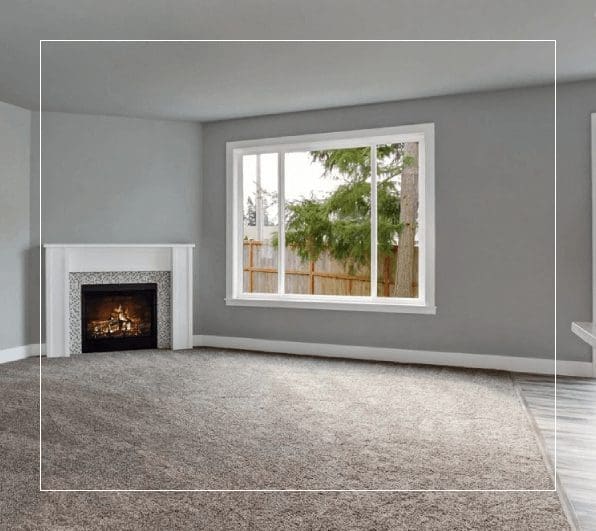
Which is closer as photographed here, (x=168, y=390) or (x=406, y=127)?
(x=168, y=390)

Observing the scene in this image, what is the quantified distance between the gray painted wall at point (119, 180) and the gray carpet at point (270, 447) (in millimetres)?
1625

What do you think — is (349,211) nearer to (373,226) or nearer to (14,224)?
(373,226)

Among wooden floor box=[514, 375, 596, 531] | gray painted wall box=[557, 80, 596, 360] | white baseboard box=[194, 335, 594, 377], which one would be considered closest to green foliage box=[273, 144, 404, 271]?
white baseboard box=[194, 335, 594, 377]

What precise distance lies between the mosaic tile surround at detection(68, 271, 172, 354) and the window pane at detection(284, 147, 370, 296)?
128 centimetres

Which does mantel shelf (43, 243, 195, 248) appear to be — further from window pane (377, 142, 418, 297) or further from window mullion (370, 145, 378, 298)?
window pane (377, 142, 418, 297)

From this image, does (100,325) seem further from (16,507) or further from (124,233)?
(16,507)

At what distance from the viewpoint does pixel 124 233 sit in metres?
5.98

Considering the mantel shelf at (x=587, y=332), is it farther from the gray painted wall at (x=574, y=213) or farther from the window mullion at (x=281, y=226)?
the window mullion at (x=281, y=226)

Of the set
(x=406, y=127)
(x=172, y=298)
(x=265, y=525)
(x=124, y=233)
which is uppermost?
(x=406, y=127)

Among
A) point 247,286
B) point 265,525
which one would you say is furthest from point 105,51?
point 265,525

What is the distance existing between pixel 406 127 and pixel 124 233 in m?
3.01

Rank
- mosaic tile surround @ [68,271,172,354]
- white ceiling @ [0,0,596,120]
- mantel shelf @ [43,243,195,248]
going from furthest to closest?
mosaic tile surround @ [68,271,172,354], mantel shelf @ [43,243,195,248], white ceiling @ [0,0,596,120]

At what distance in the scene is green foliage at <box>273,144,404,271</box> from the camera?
546 cm

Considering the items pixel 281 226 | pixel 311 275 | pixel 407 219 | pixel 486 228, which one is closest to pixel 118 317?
pixel 281 226
